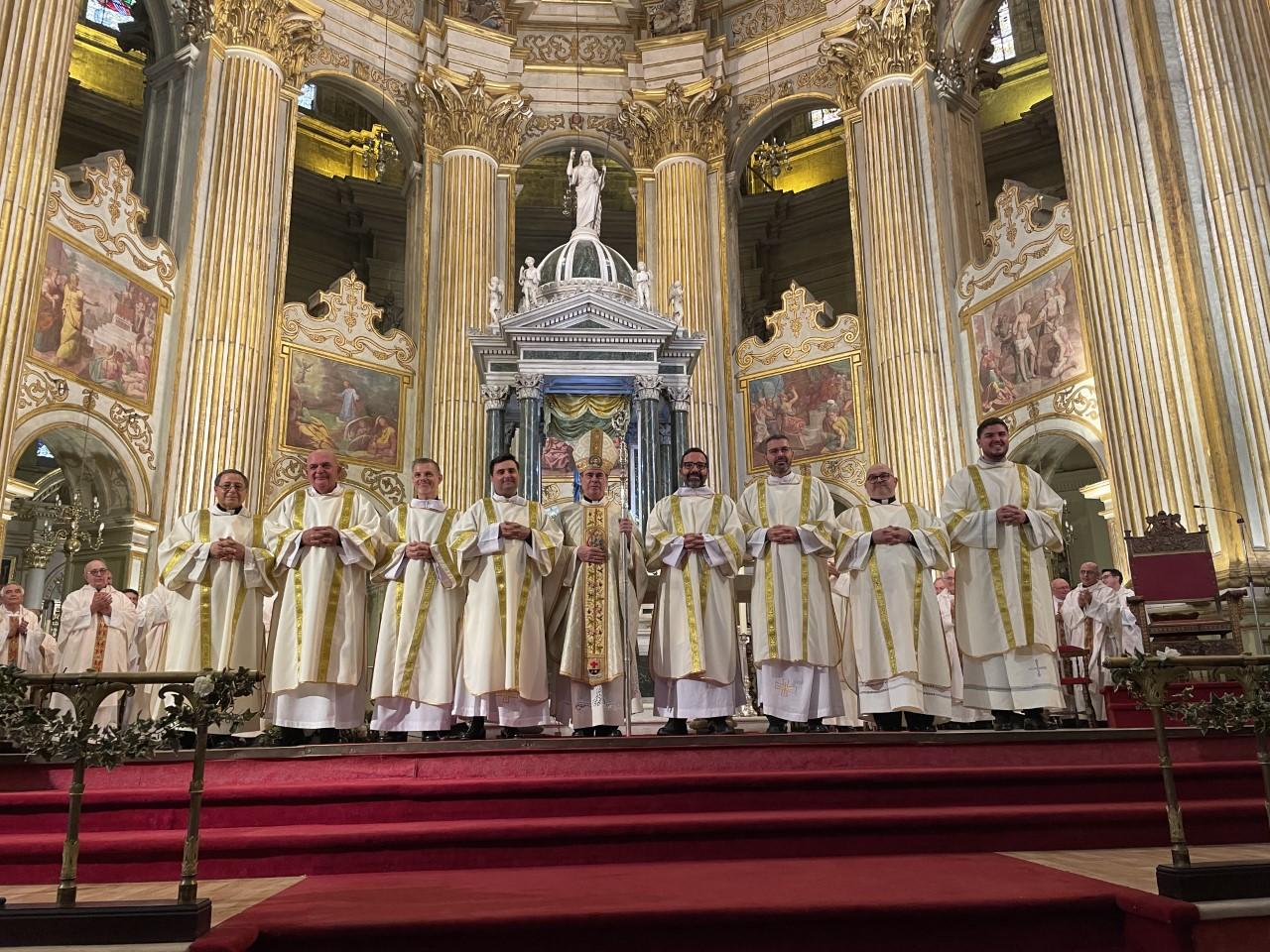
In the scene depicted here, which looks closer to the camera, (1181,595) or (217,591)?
(217,591)

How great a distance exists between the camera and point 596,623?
18.7 feet

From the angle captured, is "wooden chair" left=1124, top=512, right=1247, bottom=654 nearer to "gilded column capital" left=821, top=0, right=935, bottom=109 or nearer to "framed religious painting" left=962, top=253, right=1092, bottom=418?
"framed religious painting" left=962, top=253, right=1092, bottom=418

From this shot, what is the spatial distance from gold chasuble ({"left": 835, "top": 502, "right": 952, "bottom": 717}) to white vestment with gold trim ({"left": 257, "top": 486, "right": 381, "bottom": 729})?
2.76 meters

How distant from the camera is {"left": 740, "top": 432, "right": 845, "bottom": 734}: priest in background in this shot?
5684mm

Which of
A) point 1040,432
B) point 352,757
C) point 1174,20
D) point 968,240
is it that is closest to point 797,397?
point 968,240

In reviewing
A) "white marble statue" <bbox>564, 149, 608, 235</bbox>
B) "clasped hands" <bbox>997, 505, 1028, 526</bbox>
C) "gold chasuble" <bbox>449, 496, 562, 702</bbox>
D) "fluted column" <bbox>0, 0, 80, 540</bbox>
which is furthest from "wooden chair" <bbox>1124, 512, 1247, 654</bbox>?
"fluted column" <bbox>0, 0, 80, 540</bbox>

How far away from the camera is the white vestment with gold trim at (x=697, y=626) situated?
5.63 m

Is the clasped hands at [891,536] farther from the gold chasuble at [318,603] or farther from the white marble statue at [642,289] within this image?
the white marble statue at [642,289]

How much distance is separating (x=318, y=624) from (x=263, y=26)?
38.2 ft

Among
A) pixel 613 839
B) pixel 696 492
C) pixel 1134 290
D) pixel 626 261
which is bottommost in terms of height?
pixel 613 839

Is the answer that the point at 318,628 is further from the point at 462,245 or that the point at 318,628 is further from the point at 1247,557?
the point at 462,245

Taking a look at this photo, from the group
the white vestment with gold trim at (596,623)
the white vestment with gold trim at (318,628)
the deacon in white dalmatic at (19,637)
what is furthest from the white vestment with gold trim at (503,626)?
the deacon in white dalmatic at (19,637)

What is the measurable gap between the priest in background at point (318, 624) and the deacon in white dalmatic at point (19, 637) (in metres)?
4.42

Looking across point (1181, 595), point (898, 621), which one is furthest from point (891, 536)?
point (1181, 595)
